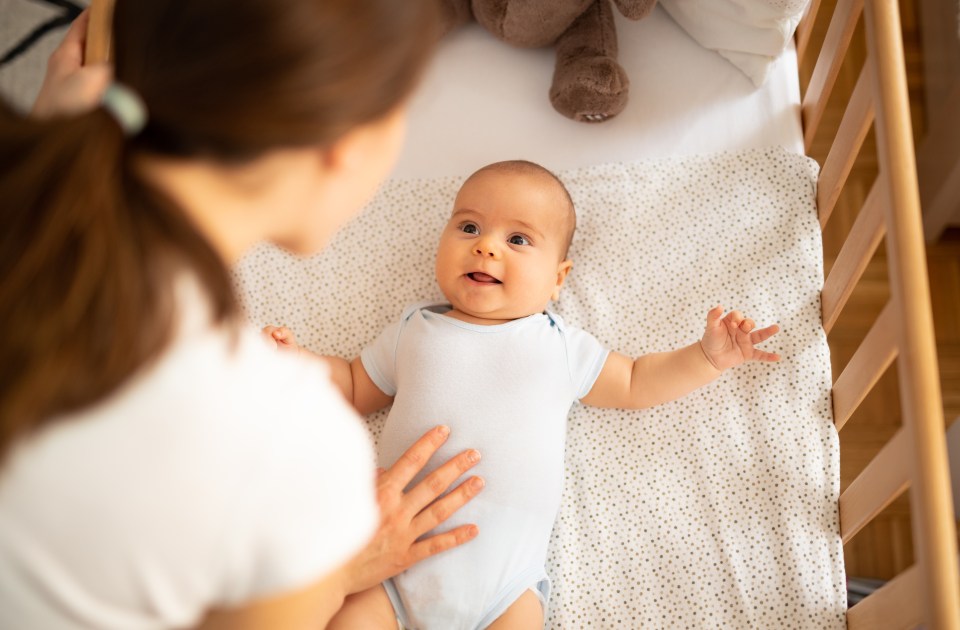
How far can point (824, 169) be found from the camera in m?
1.26

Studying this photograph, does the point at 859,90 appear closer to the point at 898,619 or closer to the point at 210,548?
the point at 898,619

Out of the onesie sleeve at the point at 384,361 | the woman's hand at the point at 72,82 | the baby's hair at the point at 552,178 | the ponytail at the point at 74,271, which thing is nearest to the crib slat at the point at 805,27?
the baby's hair at the point at 552,178

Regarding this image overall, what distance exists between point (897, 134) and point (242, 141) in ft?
2.44

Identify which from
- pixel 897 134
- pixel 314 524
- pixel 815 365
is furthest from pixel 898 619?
pixel 314 524

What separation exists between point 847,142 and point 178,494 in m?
1.03

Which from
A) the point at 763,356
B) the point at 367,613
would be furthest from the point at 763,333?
the point at 367,613

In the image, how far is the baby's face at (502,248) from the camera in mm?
1123

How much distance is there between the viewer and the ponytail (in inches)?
19.0

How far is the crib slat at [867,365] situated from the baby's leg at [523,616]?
49 centimetres

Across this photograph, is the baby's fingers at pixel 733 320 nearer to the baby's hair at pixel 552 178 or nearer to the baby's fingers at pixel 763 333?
the baby's fingers at pixel 763 333

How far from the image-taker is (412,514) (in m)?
0.98

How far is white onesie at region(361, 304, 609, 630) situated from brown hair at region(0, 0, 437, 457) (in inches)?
22.4

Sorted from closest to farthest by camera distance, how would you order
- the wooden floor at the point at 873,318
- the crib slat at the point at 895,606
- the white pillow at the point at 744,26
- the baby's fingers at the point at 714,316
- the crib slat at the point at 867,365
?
the crib slat at the point at 895,606 → the crib slat at the point at 867,365 → the baby's fingers at the point at 714,316 → the white pillow at the point at 744,26 → the wooden floor at the point at 873,318

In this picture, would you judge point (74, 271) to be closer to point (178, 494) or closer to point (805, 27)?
point (178, 494)
